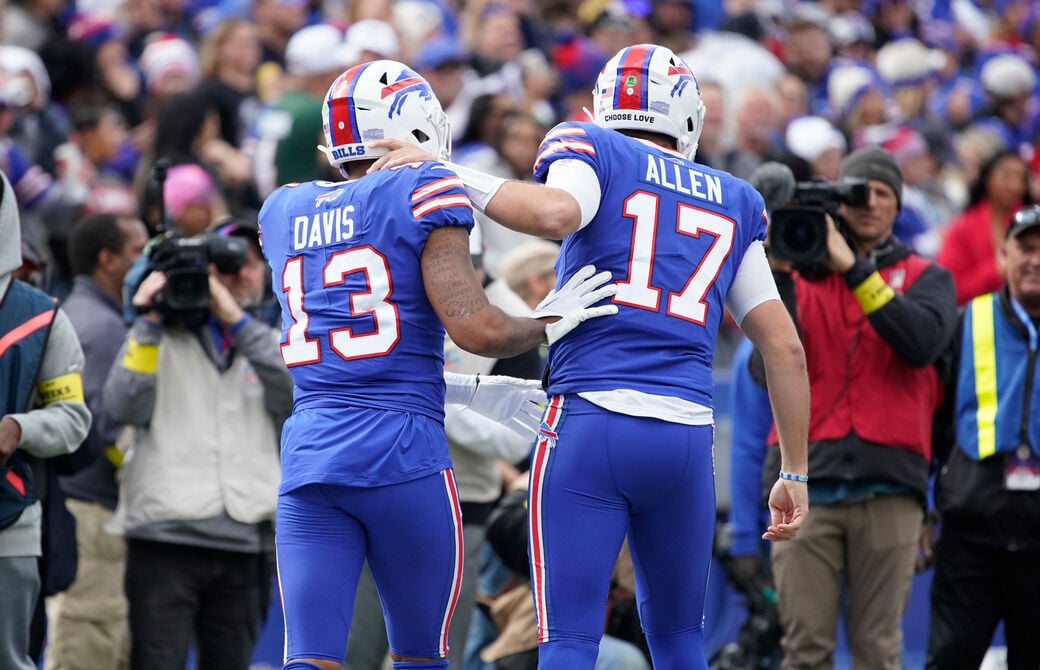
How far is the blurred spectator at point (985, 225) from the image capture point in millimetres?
10391

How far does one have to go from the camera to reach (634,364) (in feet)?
16.2

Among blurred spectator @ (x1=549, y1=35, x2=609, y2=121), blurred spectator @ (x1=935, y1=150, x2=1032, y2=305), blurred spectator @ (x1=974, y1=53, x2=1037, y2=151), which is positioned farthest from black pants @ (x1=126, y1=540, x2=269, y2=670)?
blurred spectator @ (x1=974, y1=53, x2=1037, y2=151)

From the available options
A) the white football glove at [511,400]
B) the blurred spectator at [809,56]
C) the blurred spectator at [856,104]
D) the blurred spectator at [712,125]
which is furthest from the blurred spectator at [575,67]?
the white football glove at [511,400]

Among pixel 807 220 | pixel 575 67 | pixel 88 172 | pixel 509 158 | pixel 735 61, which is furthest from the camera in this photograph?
pixel 735 61

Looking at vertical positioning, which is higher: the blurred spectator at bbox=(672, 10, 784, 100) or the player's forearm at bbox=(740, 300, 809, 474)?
the blurred spectator at bbox=(672, 10, 784, 100)

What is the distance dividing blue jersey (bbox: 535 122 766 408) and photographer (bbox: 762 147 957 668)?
165 cm

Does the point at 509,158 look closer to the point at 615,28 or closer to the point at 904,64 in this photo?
the point at 615,28

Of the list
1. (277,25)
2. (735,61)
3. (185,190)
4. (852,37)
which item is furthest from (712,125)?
(852,37)

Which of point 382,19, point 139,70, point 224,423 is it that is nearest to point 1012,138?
point 382,19

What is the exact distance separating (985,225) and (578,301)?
6339mm

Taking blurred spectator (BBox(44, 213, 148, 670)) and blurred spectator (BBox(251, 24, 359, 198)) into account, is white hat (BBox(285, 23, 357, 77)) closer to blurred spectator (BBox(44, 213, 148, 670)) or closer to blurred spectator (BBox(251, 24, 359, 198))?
blurred spectator (BBox(251, 24, 359, 198))

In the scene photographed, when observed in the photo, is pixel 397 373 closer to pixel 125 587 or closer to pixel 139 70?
pixel 125 587

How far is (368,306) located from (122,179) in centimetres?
614

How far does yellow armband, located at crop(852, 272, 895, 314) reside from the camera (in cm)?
649
